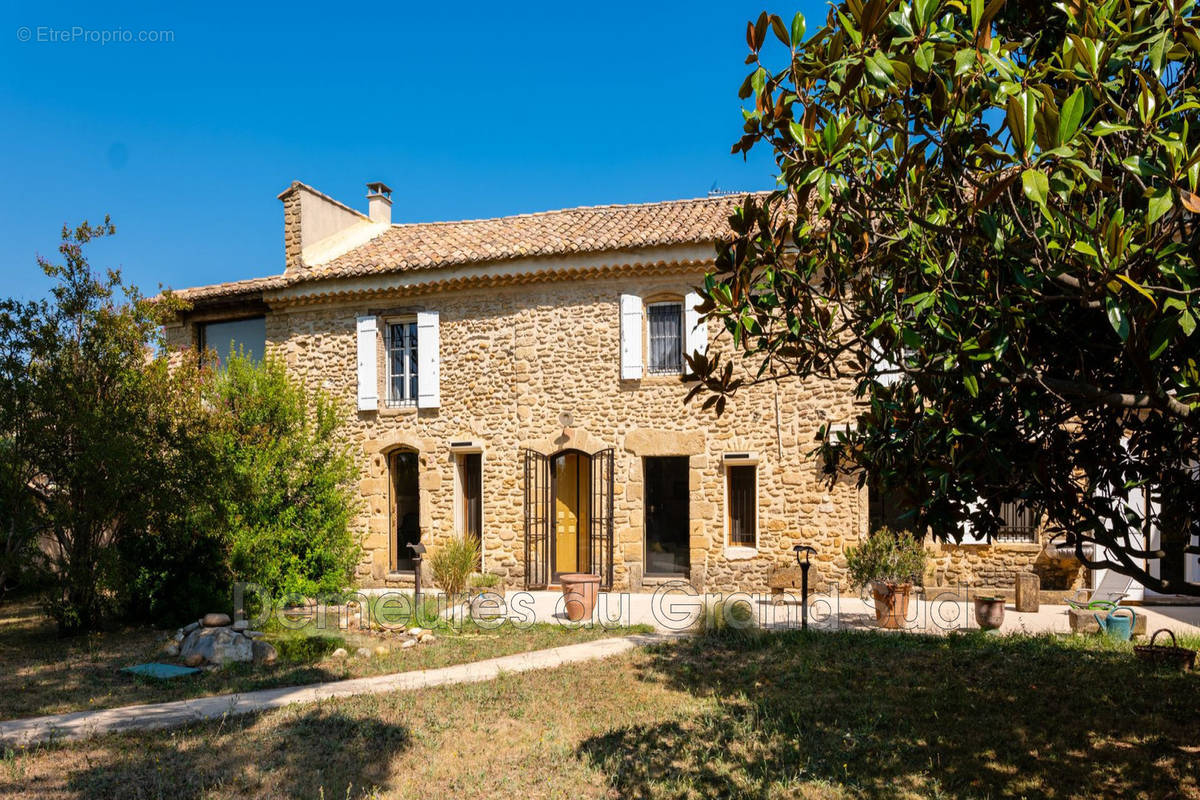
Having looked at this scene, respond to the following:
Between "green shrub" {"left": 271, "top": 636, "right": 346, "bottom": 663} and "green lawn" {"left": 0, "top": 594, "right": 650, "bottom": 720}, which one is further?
"green shrub" {"left": 271, "top": 636, "right": 346, "bottom": 663}

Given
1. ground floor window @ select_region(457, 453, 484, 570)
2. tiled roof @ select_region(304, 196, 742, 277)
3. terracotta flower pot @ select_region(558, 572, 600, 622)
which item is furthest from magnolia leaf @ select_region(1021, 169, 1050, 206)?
ground floor window @ select_region(457, 453, 484, 570)

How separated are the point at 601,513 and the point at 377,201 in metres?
8.07

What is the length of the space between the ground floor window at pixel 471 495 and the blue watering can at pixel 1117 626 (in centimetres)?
880

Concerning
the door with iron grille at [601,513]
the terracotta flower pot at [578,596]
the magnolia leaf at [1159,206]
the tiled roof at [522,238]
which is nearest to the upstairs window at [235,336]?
the tiled roof at [522,238]

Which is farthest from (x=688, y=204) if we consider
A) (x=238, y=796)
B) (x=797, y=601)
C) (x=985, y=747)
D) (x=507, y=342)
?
(x=238, y=796)

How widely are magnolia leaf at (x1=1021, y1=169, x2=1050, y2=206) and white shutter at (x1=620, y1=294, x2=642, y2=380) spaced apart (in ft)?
33.6

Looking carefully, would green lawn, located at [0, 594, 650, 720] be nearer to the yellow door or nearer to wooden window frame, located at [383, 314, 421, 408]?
the yellow door

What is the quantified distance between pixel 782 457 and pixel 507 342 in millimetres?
4823

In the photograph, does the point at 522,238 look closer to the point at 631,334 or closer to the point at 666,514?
the point at 631,334

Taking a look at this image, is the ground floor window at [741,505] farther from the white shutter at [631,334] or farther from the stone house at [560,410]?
the white shutter at [631,334]

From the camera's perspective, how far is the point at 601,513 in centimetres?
1298

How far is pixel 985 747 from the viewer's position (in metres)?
5.25

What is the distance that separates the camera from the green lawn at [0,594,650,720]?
22.4 feet

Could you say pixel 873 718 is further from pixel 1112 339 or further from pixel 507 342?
pixel 507 342
